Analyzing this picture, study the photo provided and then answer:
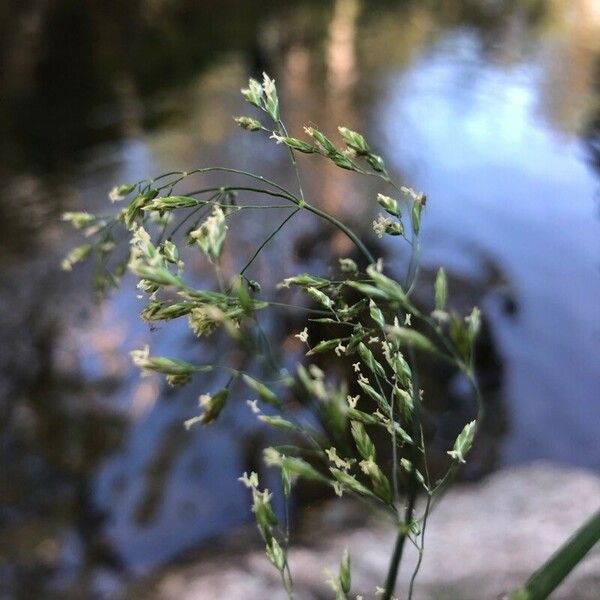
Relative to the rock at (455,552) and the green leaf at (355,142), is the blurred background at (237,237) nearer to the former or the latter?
the rock at (455,552)

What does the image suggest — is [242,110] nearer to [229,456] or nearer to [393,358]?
[229,456]

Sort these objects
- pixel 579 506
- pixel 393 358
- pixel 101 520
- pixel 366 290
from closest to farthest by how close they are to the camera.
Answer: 1. pixel 366 290
2. pixel 393 358
3. pixel 579 506
4. pixel 101 520

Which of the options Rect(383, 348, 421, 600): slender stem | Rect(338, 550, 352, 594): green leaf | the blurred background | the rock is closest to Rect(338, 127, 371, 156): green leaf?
Rect(383, 348, 421, 600): slender stem

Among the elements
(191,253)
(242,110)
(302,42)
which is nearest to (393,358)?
(191,253)

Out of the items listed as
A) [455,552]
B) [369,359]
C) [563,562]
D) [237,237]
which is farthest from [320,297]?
[237,237]

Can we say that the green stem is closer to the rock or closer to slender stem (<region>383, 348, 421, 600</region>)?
slender stem (<region>383, 348, 421, 600</region>)

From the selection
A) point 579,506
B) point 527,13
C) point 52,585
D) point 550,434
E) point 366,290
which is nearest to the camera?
point 366,290

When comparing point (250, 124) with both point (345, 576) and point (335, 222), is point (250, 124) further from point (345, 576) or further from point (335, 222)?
point (345, 576)
